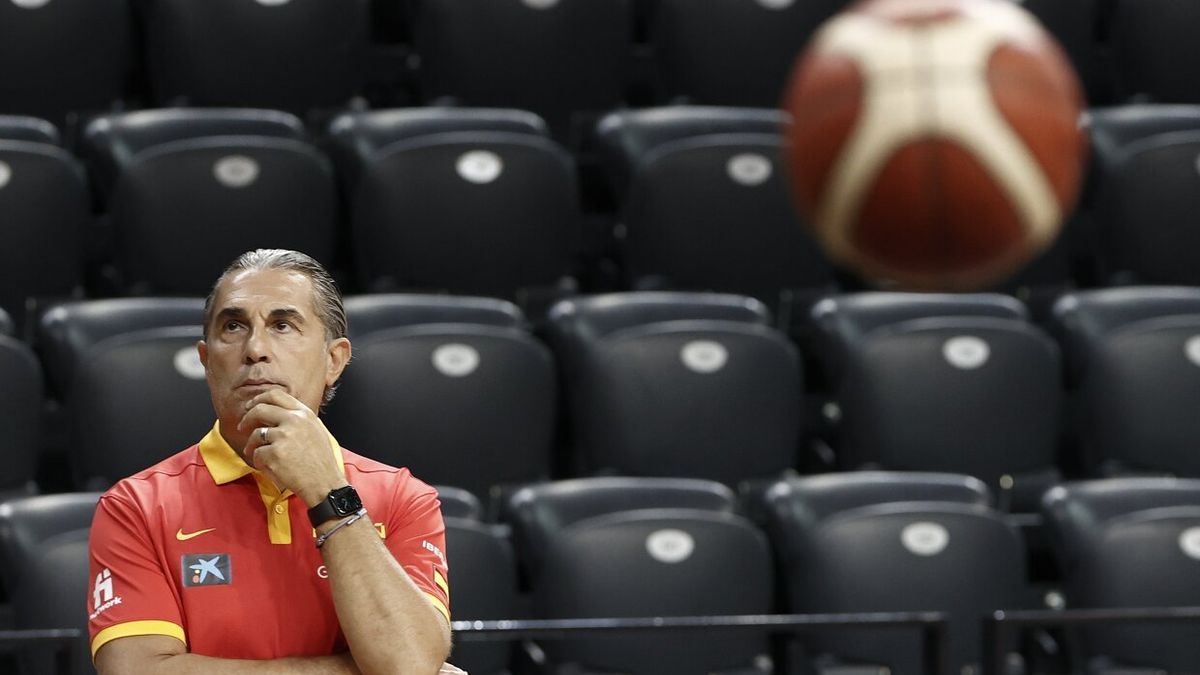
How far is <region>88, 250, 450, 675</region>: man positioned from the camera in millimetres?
1917

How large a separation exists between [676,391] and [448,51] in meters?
1.28

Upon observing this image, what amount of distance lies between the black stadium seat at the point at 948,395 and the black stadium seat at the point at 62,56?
1721 millimetres

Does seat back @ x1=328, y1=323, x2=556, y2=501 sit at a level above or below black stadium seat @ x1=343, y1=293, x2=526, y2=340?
below

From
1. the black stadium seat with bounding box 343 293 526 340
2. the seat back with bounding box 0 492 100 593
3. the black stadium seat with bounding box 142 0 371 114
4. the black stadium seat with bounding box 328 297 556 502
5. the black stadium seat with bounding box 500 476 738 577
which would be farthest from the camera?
the black stadium seat with bounding box 142 0 371 114

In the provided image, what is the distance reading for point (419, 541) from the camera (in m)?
2.05

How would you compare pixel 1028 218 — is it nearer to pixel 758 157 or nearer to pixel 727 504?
pixel 727 504

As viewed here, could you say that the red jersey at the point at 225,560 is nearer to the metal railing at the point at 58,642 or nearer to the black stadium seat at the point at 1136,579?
the metal railing at the point at 58,642

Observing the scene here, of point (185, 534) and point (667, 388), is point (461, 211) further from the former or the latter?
point (185, 534)

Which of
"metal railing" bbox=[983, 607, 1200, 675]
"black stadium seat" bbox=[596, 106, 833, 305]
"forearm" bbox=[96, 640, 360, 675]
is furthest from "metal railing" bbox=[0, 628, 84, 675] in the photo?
"black stadium seat" bbox=[596, 106, 833, 305]

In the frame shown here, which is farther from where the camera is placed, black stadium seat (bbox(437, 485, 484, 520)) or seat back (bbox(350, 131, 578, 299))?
seat back (bbox(350, 131, 578, 299))

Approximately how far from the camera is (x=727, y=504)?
3.33 metres

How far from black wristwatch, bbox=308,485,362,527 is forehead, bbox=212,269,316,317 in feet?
0.75

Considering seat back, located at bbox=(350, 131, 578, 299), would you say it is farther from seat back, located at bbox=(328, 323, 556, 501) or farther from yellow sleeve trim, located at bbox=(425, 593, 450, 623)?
yellow sleeve trim, located at bbox=(425, 593, 450, 623)

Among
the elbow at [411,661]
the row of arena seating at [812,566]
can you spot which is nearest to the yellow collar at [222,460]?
the elbow at [411,661]
